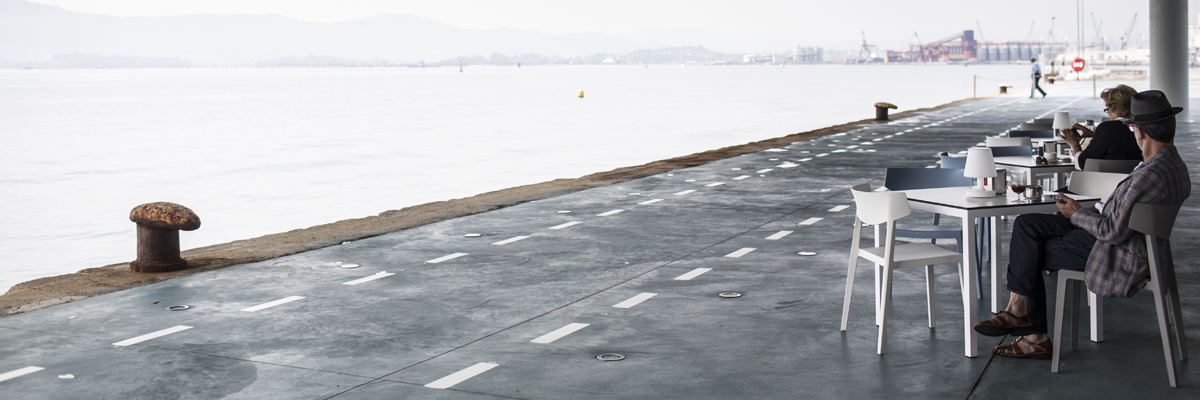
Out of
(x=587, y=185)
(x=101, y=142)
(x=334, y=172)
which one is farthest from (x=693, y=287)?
(x=101, y=142)

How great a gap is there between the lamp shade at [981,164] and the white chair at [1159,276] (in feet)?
3.24

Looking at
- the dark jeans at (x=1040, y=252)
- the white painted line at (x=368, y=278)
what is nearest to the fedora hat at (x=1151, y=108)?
the dark jeans at (x=1040, y=252)

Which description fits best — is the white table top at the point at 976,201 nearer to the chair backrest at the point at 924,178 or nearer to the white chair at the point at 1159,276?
the white chair at the point at 1159,276

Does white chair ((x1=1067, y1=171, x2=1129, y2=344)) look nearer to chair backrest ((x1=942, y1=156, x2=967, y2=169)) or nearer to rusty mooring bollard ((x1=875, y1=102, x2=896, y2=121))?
chair backrest ((x1=942, y1=156, x2=967, y2=169))

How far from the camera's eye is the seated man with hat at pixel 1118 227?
412cm

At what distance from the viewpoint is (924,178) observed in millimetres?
6504

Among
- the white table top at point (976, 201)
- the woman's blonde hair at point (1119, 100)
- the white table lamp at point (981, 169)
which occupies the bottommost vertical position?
the white table top at point (976, 201)

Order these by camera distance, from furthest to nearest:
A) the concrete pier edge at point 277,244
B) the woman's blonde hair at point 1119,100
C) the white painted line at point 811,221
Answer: the white painted line at point 811,221 < the concrete pier edge at point 277,244 < the woman's blonde hair at point 1119,100

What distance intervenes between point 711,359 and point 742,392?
51 centimetres

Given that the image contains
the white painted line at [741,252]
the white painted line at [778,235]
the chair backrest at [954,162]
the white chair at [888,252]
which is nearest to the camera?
the white chair at [888,252]

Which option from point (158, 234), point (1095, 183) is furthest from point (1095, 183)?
point (158, 234)

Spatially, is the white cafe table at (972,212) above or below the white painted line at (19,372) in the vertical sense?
above

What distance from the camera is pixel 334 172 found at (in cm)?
2436

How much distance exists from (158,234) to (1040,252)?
5847mm
